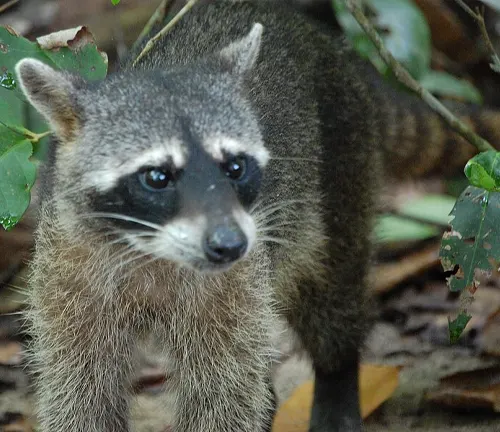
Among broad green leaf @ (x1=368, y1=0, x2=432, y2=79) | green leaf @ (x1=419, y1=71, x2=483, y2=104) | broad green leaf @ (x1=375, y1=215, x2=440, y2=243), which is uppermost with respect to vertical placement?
broad green leaf @ (x1=368, y1=0, x2=432, y2=79)

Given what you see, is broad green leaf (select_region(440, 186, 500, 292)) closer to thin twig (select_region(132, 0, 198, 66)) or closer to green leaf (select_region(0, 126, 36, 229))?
thin twig (select_region(132, 0, 198, 66))

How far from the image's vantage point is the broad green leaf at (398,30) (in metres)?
6.53

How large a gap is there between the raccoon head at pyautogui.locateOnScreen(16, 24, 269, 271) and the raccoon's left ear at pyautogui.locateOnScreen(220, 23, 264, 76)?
0.07 meters

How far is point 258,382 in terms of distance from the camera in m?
4.52

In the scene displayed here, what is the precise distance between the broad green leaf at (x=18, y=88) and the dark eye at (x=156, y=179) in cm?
74

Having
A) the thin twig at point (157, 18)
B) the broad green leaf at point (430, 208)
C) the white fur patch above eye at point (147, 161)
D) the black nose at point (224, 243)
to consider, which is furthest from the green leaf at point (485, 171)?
the broad green leaf at point (430, 208)

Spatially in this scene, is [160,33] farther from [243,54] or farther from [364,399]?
[364,399]

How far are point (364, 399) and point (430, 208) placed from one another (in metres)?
2.19

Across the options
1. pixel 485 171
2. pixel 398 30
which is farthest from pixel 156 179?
pixel 398 30

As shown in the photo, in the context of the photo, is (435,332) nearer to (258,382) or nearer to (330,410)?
(330,410)

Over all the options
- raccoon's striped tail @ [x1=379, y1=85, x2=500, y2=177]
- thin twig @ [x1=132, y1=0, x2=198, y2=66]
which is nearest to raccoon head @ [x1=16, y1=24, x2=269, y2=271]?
thin twig @ [x1=132, y1=0, x2=198, y2=66]

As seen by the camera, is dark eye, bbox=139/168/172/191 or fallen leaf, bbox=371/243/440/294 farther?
fallen leaf, bbox=371/243/440/294

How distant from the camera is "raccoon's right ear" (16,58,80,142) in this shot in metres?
3.89

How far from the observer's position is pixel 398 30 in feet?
22.0
